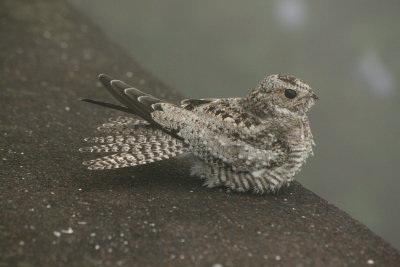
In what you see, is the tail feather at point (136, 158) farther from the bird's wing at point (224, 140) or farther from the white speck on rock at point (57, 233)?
the white speck on rock at point (57, 233)

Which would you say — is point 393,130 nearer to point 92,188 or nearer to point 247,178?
point 247,178

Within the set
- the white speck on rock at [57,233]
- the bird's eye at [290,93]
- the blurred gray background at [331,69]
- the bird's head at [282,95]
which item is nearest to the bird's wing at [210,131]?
the bird's head at [282,95]

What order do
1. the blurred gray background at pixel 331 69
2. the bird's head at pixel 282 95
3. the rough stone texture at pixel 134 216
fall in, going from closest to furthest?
the rough stone texture at pixel 134 216 → the bird's head at pixel 282 95 → the blurred gray background at pixel 331 69

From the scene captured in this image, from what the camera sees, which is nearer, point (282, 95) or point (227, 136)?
point (227, 136)

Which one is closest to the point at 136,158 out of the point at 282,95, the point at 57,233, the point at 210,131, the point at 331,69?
the point at 210,131

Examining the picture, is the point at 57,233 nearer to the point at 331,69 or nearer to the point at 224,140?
the point at 224,140

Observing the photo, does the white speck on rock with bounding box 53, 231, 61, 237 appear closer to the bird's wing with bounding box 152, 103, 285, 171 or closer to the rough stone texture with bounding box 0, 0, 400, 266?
the rough stone texture with bounding box 0, 0, 400, 266
